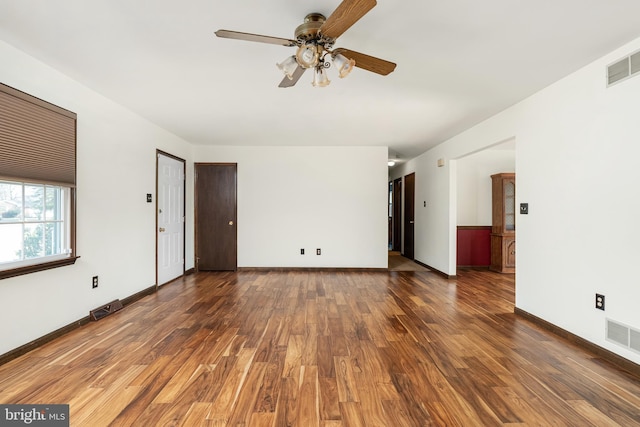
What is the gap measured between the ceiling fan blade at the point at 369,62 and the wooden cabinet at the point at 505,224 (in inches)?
190

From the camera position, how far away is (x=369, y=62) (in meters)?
2.18

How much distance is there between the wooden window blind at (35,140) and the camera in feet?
7.84

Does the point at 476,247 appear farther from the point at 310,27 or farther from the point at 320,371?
the point at 310,27

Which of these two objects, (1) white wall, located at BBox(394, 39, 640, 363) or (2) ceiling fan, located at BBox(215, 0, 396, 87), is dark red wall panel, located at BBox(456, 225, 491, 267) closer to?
Result: (1) white wall, located at BBox(394, 39, 640, 363)

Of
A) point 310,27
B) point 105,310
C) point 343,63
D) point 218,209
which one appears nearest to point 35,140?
point 105,310

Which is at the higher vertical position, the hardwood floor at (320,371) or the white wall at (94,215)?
the white wall at (94,215)

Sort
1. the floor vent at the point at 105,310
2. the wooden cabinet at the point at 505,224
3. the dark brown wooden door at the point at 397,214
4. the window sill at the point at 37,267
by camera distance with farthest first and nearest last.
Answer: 1. the dark brown wooden door at the point at 397,214
2. the wooden cabinet at the point at 505,224
3. the floor vent at the point at 105,310
4. the window sill at the point at 37,267

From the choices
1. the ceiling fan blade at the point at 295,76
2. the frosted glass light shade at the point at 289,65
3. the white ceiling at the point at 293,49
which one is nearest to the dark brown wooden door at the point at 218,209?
the white ceiling at the point at 293,49

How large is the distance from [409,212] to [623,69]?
5482 mm

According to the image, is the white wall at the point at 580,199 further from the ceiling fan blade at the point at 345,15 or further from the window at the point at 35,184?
the window at the point at 35,184

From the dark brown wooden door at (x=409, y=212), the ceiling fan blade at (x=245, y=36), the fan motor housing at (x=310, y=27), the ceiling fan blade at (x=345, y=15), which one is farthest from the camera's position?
the dark brown wooden door at (x=409, y=212)

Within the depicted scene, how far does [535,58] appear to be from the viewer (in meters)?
2.60

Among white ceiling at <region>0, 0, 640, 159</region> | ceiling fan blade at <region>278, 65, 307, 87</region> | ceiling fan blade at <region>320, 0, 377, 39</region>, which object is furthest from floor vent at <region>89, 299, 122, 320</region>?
ceiling fan blade at <region>320, 0, 377, 39</region>

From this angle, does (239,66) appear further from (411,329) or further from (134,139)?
(411,329)
